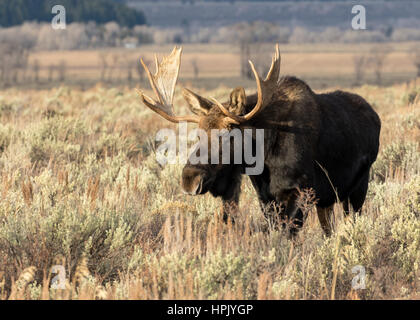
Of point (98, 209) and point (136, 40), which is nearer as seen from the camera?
point (98, 209)

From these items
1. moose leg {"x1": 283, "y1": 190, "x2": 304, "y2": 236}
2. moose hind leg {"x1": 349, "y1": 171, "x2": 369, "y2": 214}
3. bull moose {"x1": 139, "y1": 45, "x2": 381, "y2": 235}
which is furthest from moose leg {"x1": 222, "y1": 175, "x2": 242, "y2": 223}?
moose hind leg {"x1": 349, "y1": 171, "x2": 369, "y2": 214}

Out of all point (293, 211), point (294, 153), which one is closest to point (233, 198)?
point (293, 211)

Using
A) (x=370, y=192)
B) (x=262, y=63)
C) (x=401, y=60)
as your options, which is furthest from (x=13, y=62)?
(x=370, y=192)

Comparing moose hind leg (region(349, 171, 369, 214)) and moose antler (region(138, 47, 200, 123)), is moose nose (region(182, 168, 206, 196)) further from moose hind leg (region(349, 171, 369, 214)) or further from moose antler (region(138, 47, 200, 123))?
moose hind leg (region(349, 171, 369, 214))

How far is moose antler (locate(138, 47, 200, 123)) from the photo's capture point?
19.6ft

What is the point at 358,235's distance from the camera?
5.39 metres

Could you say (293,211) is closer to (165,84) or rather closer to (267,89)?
(267,89)

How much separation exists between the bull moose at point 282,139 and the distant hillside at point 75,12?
117 meters

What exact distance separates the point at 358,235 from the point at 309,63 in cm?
7575

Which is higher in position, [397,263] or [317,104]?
[317,104]

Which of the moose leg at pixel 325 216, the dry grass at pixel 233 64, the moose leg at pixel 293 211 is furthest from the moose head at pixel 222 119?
the dry grass at pixel 233 64

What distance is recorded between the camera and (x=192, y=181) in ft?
17.1
